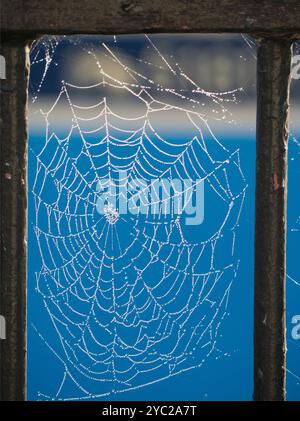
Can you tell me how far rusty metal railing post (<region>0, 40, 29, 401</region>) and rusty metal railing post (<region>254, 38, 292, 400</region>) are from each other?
25 cm

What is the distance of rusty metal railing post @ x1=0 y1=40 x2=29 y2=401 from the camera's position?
81 centimetres

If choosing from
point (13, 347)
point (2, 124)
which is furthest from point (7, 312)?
point (2, 124)

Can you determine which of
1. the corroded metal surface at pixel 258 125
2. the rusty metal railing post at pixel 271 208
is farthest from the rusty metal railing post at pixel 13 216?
the rusty metal railing post at pixel 271 208

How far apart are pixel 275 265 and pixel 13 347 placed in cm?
29

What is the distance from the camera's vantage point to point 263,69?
31.7 inches

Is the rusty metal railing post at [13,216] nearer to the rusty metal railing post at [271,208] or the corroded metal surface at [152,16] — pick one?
the corroded metal surface at [152,16]

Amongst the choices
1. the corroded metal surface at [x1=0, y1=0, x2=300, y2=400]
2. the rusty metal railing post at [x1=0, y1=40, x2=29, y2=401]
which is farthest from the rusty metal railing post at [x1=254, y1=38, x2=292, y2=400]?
the rusty metal railing post at [x1=0, y1=40, x2=29, y2=401]

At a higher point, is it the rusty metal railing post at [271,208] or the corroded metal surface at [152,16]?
the corroded metal surface at [152,16]

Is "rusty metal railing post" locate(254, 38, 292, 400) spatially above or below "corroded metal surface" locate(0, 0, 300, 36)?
below

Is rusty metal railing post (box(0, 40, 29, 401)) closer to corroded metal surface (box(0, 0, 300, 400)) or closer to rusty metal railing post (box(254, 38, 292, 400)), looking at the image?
corroded metal surface (box(0, 0, 300, 400))

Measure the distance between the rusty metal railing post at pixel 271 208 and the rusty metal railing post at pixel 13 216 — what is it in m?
0.25

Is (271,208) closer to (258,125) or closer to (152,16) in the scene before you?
(258,125)

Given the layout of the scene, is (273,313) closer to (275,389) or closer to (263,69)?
(275,389)

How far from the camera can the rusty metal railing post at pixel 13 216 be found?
31.7 inches
